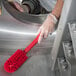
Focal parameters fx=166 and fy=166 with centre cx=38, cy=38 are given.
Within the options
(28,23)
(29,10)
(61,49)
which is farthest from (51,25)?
(29,10)

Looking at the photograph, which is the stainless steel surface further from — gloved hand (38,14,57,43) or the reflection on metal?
gloved hand (38,14,57,43)

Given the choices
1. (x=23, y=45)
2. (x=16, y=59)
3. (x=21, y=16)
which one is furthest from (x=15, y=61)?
(x=21, y=16)

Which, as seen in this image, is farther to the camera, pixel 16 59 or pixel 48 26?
pixel 16 59

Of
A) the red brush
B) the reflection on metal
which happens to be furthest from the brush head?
the reflection on metal

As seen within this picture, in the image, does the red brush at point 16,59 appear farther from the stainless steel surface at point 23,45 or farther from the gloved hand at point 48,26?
the gloved hand at point 48,26

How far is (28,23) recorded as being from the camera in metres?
1.25

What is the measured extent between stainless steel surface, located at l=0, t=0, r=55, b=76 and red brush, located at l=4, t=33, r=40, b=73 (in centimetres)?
3

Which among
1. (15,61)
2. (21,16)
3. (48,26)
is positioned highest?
(21,16)

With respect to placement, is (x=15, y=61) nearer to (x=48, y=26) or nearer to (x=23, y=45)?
(x=23, y=45)

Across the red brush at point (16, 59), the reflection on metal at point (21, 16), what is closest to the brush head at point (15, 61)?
the red brush at point (16, 59)

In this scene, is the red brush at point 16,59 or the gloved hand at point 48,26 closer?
the gloved hand at point 48,26

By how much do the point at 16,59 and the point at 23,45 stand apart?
0.12m

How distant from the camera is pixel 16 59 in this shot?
120 cm

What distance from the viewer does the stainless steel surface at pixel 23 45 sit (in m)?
1.19
